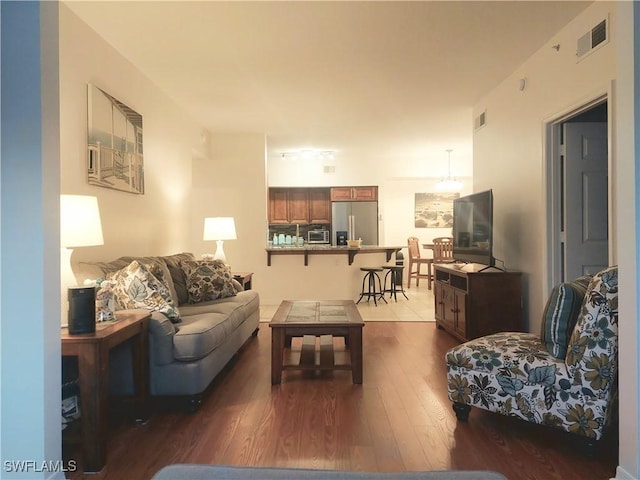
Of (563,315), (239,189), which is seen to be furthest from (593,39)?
(239,189)

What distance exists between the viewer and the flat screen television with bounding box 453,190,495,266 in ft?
12.9

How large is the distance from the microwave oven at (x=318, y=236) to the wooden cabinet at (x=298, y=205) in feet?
0.79

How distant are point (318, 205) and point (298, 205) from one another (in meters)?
0.43

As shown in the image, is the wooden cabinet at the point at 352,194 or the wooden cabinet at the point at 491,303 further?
the wooden cabinet at the point at 352,194

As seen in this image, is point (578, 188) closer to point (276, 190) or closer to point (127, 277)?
point (127, 277)

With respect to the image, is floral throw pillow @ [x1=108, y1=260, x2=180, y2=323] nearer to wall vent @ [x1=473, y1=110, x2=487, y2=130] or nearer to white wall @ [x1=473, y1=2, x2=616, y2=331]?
white wall @ [x1=473, y1=2, x2=616, y2=331]

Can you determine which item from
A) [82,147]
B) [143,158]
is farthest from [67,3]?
[143,158]

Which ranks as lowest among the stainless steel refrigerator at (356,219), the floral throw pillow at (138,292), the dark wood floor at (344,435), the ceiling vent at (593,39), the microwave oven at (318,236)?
the dark wood floor at (344,435)

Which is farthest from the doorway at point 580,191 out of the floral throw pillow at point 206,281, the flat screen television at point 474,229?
the floral throw pillow at point 206,281

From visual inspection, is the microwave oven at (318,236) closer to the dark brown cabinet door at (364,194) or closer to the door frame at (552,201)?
the dark brown cabinet door at (364,194)

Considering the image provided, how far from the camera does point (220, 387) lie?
297 cm

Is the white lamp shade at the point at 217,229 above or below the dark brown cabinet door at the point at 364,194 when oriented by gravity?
below

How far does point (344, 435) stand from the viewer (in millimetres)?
2223

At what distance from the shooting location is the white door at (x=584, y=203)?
11.1 ft
